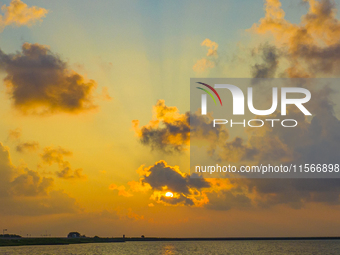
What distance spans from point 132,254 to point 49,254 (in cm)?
4228

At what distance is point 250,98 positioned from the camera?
103m

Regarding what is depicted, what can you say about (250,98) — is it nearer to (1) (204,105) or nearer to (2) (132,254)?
(1) (204,105)

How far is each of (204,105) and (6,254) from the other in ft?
386

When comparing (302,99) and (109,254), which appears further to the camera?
(109,254)

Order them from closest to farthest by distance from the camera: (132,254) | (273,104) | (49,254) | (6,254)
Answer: (273,104) → (6,254) → (49,254) → (132,254)

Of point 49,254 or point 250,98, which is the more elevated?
point 250,98

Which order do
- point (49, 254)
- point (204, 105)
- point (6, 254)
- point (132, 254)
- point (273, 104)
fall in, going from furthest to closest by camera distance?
point (132, 254) → point (49, 254) → point (6, 254) → point (204, 105) → point (273, 104)

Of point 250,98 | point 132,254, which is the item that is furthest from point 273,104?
point 132,254

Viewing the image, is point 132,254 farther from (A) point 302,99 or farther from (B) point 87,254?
(A) point 302,99

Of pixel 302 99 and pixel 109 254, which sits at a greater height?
pixel 302 99

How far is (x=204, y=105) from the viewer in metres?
108

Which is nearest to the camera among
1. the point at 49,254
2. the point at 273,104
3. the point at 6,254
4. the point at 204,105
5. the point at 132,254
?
the point at 273,104

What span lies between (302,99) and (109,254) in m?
133

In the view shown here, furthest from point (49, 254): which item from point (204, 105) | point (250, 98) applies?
point (250, 98)
